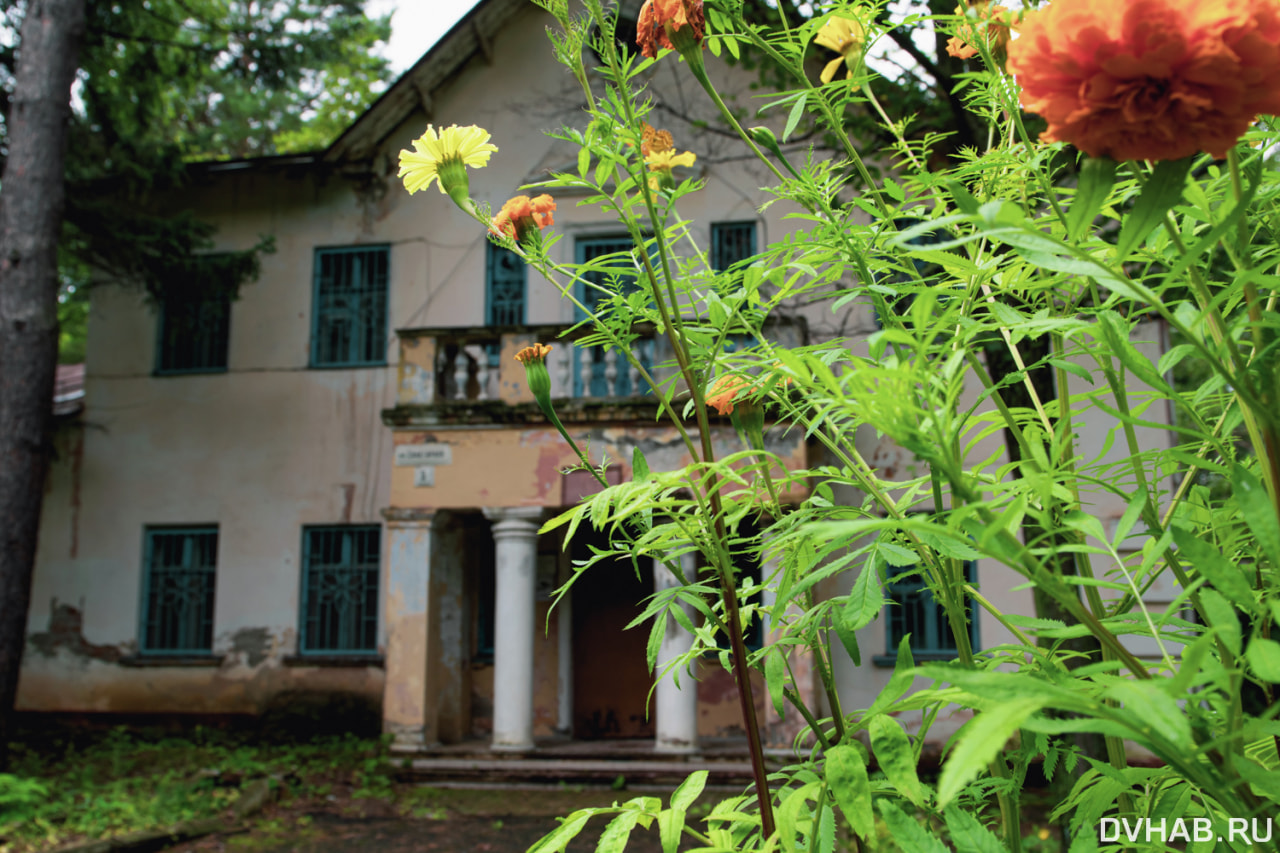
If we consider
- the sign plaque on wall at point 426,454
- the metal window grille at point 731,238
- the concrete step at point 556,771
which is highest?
the metal window grille at point 731,238

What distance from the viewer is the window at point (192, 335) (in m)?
10.6

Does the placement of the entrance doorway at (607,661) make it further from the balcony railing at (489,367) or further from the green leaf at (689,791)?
the green leaf at (689,791)

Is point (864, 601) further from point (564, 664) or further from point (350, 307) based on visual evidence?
point (350, 307)

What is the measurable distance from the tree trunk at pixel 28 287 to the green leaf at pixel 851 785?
8412 millimetres

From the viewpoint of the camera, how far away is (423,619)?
26.8ft

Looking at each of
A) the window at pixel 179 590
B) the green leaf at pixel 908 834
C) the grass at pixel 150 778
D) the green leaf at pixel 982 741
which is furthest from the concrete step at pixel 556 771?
the green leaf at pixel 982 741

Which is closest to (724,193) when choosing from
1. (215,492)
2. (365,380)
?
(365,380)

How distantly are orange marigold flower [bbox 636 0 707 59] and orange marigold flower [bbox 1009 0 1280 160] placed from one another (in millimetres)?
656

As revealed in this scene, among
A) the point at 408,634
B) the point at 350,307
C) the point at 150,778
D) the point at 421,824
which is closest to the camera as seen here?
the point at 421,824

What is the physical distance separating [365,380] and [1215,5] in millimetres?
10197

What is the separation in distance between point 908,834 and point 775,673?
35 centimetres

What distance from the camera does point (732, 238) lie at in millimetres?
9875

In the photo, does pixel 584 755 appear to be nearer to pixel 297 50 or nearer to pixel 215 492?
pixel 215 492

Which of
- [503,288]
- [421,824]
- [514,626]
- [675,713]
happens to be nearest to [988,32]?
[421,824]
